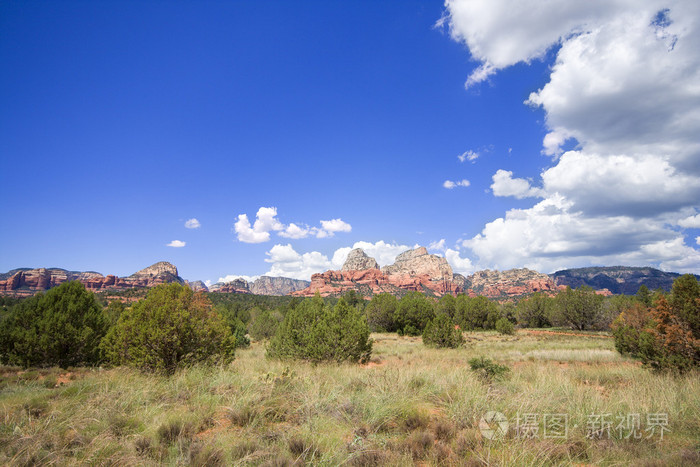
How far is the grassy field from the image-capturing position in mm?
3658

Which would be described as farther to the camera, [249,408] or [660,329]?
[660,329]

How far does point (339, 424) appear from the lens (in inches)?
185

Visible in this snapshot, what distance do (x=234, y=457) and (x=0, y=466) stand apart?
7.64 ft

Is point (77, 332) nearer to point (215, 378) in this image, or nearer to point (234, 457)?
point (215, 378)

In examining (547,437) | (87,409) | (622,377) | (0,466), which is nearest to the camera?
(0,466)

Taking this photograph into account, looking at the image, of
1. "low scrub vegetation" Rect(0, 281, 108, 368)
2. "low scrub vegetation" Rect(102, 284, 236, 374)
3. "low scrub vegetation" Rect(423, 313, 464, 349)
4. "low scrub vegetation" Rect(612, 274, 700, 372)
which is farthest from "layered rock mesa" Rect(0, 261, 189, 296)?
"low scrub vegetation" Rect(612, 274, 700, 372)

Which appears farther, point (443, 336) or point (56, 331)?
point (443, 336)

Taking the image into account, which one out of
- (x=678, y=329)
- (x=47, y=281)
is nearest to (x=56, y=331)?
(x=678, y=329)

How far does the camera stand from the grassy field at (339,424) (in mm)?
3658

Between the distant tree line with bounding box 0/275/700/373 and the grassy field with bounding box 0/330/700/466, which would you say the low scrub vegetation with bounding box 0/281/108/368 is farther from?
the grassy field with bounding box 0/330/700/466

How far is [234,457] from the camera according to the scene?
3670 millimetres

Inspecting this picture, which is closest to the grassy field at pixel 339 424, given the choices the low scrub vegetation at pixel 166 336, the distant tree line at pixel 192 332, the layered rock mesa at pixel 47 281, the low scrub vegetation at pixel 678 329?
the low scrub vegetation at pixel 166 336

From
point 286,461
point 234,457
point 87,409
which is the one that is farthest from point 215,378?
point 286,461

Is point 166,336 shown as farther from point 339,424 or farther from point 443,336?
point 443,336
